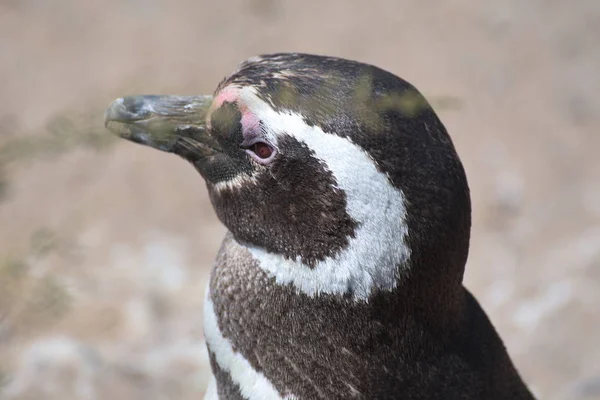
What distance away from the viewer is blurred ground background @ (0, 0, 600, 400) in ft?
12.4

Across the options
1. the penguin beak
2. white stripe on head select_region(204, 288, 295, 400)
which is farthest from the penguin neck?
the penguin beak

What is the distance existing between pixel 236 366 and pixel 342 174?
0.56m

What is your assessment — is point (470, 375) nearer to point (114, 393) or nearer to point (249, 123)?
point (249, 123)

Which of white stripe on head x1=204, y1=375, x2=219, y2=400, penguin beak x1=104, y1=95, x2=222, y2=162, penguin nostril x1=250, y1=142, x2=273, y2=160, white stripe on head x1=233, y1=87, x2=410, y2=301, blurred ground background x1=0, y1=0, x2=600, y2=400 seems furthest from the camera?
blurred ground background x1=0, y1=0, x2=600, y2=400

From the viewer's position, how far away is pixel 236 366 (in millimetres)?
2104

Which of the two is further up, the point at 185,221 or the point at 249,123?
the point at 185,221

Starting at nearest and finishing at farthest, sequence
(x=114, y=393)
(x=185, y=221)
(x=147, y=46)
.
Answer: (x=114, y=393) → (x=185, y=221) → (x=147, y=46)

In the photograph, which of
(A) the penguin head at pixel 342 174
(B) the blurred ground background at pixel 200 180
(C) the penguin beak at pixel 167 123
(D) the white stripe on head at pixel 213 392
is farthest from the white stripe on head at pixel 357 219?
(B) the blurred ground background at pixel 200 180

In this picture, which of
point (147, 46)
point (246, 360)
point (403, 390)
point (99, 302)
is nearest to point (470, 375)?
point (403, 390)

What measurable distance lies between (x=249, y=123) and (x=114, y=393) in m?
1.71

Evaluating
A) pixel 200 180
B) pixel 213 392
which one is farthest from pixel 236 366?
pixel 200 180

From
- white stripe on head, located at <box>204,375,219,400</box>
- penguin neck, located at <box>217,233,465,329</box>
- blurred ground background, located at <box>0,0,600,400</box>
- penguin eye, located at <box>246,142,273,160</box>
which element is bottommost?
white stripe on head, located at <box>204,375,219,400</box>

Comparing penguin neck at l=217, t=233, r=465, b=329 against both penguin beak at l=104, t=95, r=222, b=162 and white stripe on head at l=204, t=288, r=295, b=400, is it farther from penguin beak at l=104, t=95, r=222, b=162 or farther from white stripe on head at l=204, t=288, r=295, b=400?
penguin beak at l=104, t=95, r=222, b=162

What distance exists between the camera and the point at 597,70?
5109 millimetres
